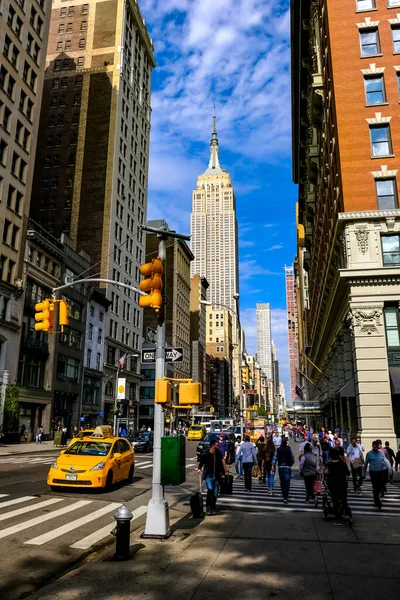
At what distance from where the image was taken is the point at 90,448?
15.6m

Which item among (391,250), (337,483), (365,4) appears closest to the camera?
(337,483)

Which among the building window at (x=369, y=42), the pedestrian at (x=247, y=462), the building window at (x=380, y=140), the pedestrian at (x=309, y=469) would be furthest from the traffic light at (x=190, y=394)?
the building window at (x=369, y=42)

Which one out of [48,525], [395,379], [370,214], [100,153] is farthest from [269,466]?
[100,153]

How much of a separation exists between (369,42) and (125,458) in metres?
28.7

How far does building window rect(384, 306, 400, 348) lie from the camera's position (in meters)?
25.7

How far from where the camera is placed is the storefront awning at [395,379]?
23.8 m

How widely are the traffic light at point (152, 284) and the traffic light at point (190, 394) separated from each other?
1756 millimetres

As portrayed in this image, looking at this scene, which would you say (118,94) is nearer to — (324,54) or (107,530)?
(324,54)

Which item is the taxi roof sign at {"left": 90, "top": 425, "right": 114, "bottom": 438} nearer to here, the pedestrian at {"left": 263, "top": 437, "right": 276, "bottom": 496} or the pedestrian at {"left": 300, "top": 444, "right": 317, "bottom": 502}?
the pedestrian at {"left": 263, "top": 437, "right": 276, "bottom": 496}

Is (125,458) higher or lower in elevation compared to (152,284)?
lower

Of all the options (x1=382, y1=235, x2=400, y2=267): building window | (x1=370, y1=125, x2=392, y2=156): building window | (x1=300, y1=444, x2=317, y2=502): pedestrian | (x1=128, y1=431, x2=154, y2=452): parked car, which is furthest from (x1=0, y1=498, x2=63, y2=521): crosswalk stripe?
(x1=370, y1=125, x2=392, y2=156): building window

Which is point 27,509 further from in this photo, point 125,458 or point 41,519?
point 125,458

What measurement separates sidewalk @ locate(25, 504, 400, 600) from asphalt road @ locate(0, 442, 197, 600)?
536mm

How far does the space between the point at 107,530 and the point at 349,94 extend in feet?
92.1
